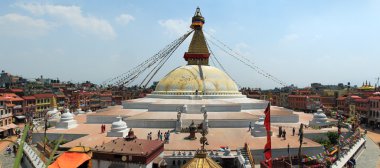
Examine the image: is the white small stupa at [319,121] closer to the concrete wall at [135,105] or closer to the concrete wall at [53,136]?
the concrete wall at [135,105]

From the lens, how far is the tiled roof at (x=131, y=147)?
1241 cm

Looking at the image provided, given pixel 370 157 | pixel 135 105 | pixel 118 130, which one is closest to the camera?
pixel 118 130

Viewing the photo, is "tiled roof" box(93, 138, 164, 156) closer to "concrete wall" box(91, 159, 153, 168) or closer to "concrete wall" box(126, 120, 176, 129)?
"concrete wall" box(91, 159, 153, 168)

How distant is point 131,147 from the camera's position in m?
12.9

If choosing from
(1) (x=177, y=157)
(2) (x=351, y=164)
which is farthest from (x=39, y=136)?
(2) (x=351, y=164)

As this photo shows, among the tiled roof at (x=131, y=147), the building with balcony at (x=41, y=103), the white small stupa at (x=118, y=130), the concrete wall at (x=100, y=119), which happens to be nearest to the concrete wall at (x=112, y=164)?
the tiled roof at (x=131, y=147)

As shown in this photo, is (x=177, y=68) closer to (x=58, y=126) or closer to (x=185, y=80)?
(x=185, y=80)

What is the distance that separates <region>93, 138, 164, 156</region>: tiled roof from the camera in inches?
489

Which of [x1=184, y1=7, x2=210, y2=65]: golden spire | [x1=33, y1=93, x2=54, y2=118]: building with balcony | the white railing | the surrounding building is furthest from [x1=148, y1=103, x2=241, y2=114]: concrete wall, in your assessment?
[x1=33, y1=93, x2=54, y2=118]: building with balcony

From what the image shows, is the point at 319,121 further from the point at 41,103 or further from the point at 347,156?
the point at 41,103

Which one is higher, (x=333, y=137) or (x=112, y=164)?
(x=112, y=164)

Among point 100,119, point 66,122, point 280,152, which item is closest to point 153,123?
point 100,119

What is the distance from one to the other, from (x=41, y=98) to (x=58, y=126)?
89.2 ft

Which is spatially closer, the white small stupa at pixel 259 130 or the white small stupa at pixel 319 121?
the white small stupa at pixel 259 130
